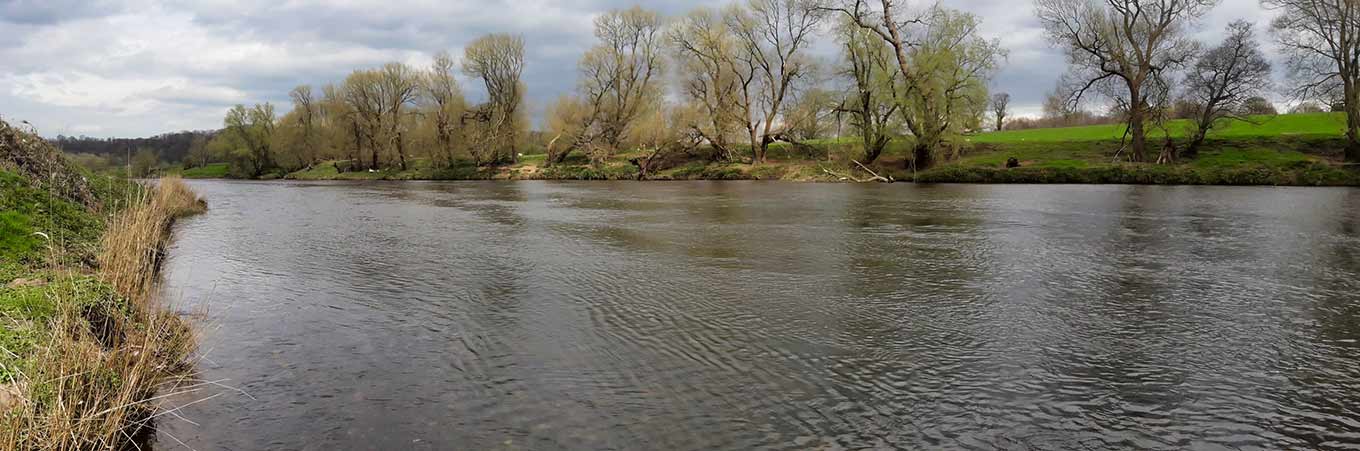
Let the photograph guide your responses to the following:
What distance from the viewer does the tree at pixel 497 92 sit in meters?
66.8

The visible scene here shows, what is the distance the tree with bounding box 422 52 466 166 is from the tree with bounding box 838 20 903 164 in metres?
40.6

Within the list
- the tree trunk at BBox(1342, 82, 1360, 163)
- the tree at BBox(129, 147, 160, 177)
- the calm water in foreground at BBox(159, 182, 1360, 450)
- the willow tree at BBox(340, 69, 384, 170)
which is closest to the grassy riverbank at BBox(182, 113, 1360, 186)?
the tree trunk at BBox(1342, 82, 1360, 163)

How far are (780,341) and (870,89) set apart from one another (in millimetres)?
40555

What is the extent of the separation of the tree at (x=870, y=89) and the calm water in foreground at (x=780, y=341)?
2862 centimetres

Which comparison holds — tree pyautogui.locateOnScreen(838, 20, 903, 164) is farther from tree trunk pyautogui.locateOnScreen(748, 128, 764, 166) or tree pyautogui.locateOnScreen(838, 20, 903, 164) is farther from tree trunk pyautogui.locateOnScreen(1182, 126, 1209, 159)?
tree trunk pyautogui.locateOnScreen(1182, 126, 1209, 159)

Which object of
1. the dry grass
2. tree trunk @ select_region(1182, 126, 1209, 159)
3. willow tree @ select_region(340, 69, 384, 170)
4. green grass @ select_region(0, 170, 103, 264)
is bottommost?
the dry grass

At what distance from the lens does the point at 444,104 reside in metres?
70.4

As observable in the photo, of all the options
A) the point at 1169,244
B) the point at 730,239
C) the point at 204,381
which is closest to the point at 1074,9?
the point at 1169,244

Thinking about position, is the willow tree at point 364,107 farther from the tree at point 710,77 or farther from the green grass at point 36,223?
the green grass at point 36,223

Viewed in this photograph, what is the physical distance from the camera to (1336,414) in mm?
5371

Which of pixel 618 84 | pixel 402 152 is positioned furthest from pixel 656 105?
pixel 402 152

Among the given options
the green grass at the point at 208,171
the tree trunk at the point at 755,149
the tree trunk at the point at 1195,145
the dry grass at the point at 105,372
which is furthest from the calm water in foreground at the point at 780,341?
the green grass at the point at 208,171

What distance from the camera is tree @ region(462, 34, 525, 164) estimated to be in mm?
66750

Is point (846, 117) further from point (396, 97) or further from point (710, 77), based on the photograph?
point (396, 97)
